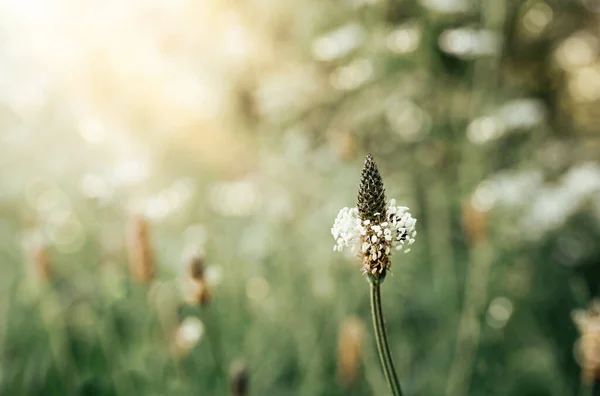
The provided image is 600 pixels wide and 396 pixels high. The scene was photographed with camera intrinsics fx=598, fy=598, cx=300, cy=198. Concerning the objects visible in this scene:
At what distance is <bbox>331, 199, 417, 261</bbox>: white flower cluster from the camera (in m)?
0.93

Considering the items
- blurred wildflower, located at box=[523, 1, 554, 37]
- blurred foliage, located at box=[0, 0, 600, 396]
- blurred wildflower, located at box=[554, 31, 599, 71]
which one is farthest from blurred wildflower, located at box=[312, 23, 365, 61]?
blurred wildflower, located at box=[554, 31, 599, 71]

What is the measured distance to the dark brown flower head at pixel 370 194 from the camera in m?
0.92

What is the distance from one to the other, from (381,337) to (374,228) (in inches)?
6.7

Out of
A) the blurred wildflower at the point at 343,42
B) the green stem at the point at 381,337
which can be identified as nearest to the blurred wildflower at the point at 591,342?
the green stem at the point at 381,337

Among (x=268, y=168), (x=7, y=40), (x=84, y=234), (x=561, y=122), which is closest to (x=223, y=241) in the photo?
(x=268, y=168)

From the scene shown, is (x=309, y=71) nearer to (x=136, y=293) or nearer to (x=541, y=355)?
(x=136, y=293)

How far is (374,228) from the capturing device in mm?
936

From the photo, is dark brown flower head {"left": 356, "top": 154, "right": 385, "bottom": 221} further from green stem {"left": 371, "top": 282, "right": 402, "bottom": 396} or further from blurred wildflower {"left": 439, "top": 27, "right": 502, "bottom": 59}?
blurred wildflower {"left": 439, "top": 27, "right": 502, "bottom": 59}

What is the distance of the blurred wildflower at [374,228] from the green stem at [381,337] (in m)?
0.03

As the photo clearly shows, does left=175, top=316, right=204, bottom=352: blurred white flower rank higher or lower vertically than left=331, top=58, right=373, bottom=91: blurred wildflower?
lower

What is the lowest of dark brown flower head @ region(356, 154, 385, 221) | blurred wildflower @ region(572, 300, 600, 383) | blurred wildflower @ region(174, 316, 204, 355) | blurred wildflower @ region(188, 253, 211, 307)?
blurred wildflower @ region(572, 300, 600, 383)

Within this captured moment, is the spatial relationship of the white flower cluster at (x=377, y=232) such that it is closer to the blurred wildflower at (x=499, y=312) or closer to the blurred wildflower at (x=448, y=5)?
the blurred wildflower at (x=499, y=312)

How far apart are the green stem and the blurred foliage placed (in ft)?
2.87

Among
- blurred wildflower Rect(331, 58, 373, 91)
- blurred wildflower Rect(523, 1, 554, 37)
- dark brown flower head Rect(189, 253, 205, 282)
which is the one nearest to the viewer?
dark brown flower head Rect(189, 253, 205, 282)
